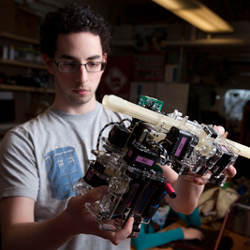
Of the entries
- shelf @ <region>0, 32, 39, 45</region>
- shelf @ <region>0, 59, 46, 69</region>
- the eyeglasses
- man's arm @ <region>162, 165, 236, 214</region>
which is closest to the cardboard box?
shelf @ <region>0, 32, 39, 45</region>

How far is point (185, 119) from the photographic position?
54 centimetres

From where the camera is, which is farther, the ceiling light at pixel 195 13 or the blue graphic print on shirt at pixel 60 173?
the ceiling light at pixel 195 13

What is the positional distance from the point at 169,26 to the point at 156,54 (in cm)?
49

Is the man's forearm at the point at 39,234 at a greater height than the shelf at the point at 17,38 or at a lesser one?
lesser

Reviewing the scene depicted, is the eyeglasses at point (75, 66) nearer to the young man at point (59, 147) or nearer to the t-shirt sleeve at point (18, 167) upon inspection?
the young man at point (59, 147)

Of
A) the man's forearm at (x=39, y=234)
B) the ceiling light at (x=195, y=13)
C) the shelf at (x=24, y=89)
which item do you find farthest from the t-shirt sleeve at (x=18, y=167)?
the shelf at (x=24, y=89)

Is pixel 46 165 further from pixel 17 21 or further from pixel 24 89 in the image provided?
pixel 17 21

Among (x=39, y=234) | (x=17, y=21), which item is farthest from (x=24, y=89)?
(x=39, y=234)

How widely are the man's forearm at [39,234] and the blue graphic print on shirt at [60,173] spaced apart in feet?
0.50

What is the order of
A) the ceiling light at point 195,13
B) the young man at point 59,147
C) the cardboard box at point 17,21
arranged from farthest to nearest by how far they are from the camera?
1. the cardboard box at point 17,21
2. the ceiling light at point 195,13
3. the young man at point 59,147

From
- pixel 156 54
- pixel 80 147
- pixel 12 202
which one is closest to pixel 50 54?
pixel 80 147

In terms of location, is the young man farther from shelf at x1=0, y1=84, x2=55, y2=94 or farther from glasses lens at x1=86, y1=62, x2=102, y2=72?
shelf at x1=0, y1=84, x2=55, y2=94

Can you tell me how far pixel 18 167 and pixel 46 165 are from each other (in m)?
0.09

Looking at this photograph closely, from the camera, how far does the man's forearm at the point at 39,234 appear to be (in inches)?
25.6
